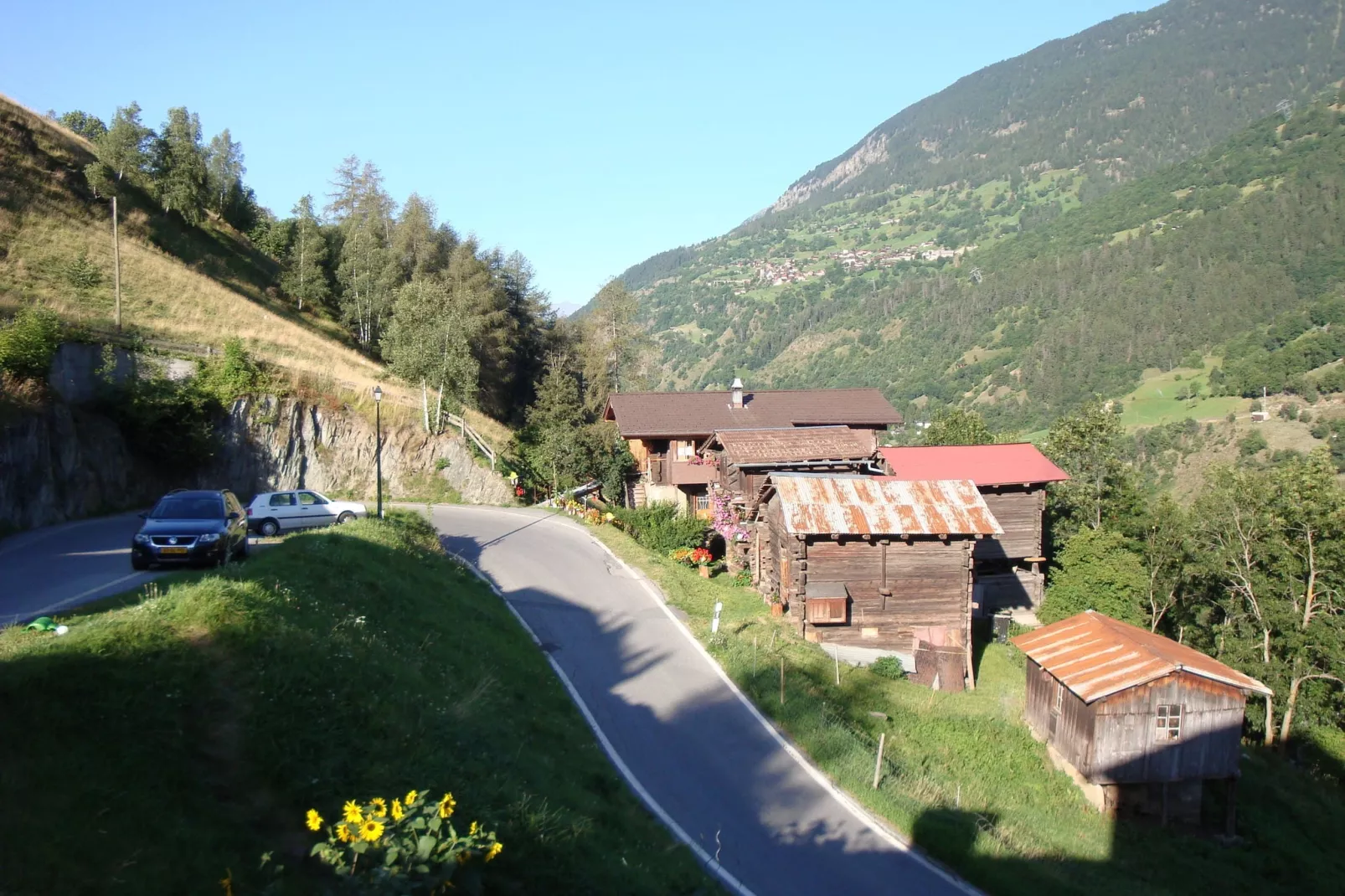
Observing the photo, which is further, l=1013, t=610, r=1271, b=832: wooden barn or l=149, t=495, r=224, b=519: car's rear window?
l=1013, t=610, r=1271, b=832: wooden barn

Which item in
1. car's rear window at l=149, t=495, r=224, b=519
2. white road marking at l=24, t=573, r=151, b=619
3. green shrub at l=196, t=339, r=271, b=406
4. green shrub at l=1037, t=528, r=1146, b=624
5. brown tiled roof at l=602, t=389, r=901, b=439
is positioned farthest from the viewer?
brown tiled roof at l=602, t=389, r=901, b=439

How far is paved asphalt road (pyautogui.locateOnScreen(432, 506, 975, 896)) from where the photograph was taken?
13.2 meters

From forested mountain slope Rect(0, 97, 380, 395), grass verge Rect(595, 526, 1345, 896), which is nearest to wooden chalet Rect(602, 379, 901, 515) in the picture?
forested mountain slope Rect(0, 97, 380, 395)

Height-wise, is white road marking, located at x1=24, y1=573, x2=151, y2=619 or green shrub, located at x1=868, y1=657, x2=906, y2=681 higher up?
white road marking, located at x1=24, y1=573, x2=151, y2=619

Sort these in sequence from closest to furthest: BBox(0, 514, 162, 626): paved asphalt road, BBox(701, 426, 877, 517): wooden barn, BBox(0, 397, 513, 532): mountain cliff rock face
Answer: BBox(0, 514, 162, 626): paved asphalt road
BBox(0, 397, 513, 532): mountain cliff rock face
BBox(701, 426, 877, 517): wooden barn

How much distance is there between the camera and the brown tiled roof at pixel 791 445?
118 ft

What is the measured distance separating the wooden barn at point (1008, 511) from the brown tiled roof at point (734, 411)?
10351mm

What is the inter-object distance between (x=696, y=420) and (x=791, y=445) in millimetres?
9819

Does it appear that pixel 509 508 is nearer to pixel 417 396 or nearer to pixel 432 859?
pixel 417 396

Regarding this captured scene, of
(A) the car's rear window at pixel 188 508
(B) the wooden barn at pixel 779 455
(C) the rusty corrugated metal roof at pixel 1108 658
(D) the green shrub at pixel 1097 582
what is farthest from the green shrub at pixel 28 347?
(D) the green shrub at pixel 1097 582

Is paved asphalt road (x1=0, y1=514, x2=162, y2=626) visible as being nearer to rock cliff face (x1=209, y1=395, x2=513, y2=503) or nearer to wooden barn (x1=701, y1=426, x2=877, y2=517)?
rock cliff face (x1=209, y1=395, x2=513, y2=503)

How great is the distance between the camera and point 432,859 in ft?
22.5

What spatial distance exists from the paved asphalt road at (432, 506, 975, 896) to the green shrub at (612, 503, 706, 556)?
683cm

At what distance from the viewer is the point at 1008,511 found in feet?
119
